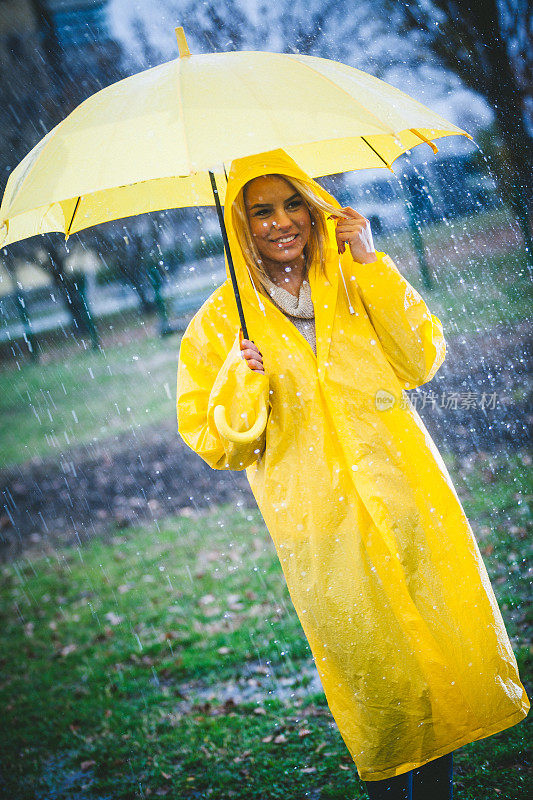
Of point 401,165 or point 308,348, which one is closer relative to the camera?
point 308,348

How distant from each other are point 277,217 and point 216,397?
27.2 inches

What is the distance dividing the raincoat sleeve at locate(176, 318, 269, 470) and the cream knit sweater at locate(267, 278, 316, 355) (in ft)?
0.70

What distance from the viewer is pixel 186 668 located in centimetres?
445

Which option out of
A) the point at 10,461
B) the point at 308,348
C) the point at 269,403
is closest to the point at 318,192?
the point at 308,348

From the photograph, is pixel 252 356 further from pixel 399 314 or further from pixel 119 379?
pixel 119 379

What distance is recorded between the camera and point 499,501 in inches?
215

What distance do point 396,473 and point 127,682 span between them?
3.22m

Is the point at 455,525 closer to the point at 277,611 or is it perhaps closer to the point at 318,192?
the point at 318,192

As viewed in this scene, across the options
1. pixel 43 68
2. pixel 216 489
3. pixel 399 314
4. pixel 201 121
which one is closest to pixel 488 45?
pixel 399 314

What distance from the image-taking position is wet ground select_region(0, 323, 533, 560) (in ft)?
22.9

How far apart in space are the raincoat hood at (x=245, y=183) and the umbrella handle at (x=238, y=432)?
0.41 metres

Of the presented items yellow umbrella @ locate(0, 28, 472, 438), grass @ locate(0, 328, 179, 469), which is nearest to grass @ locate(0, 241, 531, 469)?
grass @ locate(0, 328, 179, 469)

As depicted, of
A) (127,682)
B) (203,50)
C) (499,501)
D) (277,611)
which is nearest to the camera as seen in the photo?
(127,682)

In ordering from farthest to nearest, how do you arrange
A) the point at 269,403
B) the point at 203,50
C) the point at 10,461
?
1. the point at 10,461
2. the point at 203,50
3. the point at 269,403
